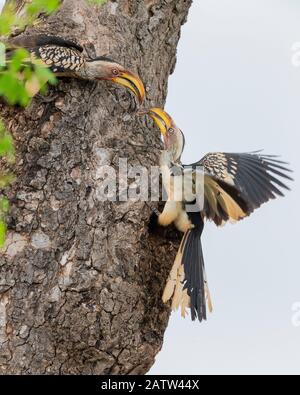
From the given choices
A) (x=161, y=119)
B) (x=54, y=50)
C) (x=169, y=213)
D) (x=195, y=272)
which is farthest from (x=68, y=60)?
(x=195, y=272)

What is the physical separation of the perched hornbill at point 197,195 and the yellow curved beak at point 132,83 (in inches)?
3.1

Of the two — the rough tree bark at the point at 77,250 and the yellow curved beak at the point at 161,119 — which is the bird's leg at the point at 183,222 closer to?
the rough tree bark at the point at 77,250

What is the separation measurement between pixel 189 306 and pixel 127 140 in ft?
2.39

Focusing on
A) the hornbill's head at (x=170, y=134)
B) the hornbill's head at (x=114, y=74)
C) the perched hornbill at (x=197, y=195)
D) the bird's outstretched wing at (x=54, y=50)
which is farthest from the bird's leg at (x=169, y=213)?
the bird's outstretched wing at (x=54, y=50)

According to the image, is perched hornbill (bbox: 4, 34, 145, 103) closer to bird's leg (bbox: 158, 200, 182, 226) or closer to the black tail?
bird's leg (bbox: 158, 200, 182, 226)

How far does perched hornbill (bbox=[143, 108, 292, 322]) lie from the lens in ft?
11.5

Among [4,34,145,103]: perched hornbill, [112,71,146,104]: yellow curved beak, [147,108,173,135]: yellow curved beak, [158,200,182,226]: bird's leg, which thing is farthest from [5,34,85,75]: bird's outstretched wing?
[158,200,182,226]: bird's leg

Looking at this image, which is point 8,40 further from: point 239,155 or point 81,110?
point 239,155

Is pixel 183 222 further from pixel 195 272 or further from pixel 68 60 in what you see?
pixel 68 60

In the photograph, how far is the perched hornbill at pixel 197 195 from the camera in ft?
11.5

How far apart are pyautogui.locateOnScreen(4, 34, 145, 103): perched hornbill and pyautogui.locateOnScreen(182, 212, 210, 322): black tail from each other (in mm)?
621

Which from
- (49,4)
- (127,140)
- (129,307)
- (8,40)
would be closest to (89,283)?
(129,307)

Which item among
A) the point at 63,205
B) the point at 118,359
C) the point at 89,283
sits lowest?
the point at 118,359

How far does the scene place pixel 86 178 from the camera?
3.54 meters
